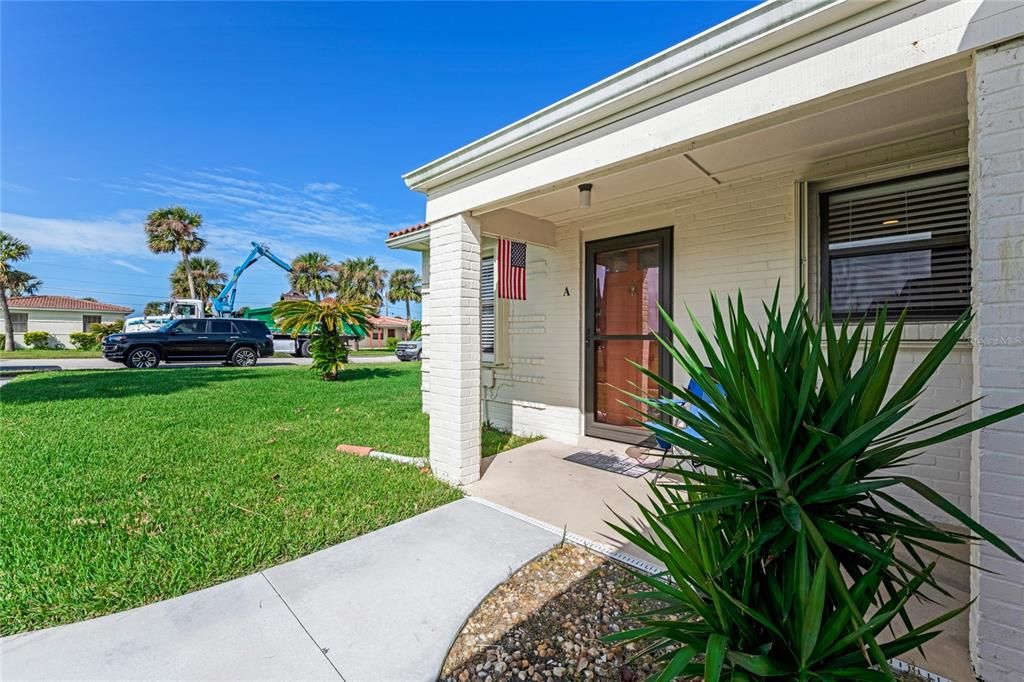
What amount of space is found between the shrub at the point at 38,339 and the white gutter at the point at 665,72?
127 ft

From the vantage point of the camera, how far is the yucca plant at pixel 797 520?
1212 mm

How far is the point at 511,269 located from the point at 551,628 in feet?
12.2

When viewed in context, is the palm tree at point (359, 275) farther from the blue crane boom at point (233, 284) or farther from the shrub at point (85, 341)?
the shrub at point (85, 341)

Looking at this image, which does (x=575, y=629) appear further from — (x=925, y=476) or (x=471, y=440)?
(x=925, y=476)

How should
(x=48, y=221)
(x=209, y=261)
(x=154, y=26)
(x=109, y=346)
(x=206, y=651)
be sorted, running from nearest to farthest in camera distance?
(x=206, y=651) < (x=154, y=26) < (x=109, y=346) < (x=48, y=221) < (x=209, y=261)

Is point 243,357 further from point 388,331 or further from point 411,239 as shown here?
point 388,331

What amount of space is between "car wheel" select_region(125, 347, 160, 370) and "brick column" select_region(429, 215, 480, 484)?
601 inches

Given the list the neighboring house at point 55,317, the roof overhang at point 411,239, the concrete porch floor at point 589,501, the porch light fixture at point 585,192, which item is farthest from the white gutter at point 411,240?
the neighboring house at point 55,317

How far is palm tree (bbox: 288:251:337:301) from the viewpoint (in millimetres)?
38156

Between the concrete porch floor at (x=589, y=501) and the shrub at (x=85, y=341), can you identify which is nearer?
the concrete porch floor at (x=589, y=501)

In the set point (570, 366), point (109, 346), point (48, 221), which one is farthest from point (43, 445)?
point (48, 221)

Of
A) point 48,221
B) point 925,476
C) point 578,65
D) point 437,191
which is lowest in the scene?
point 925,476

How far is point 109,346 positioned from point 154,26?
11562 millimetres

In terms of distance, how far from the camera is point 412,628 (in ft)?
6.78
